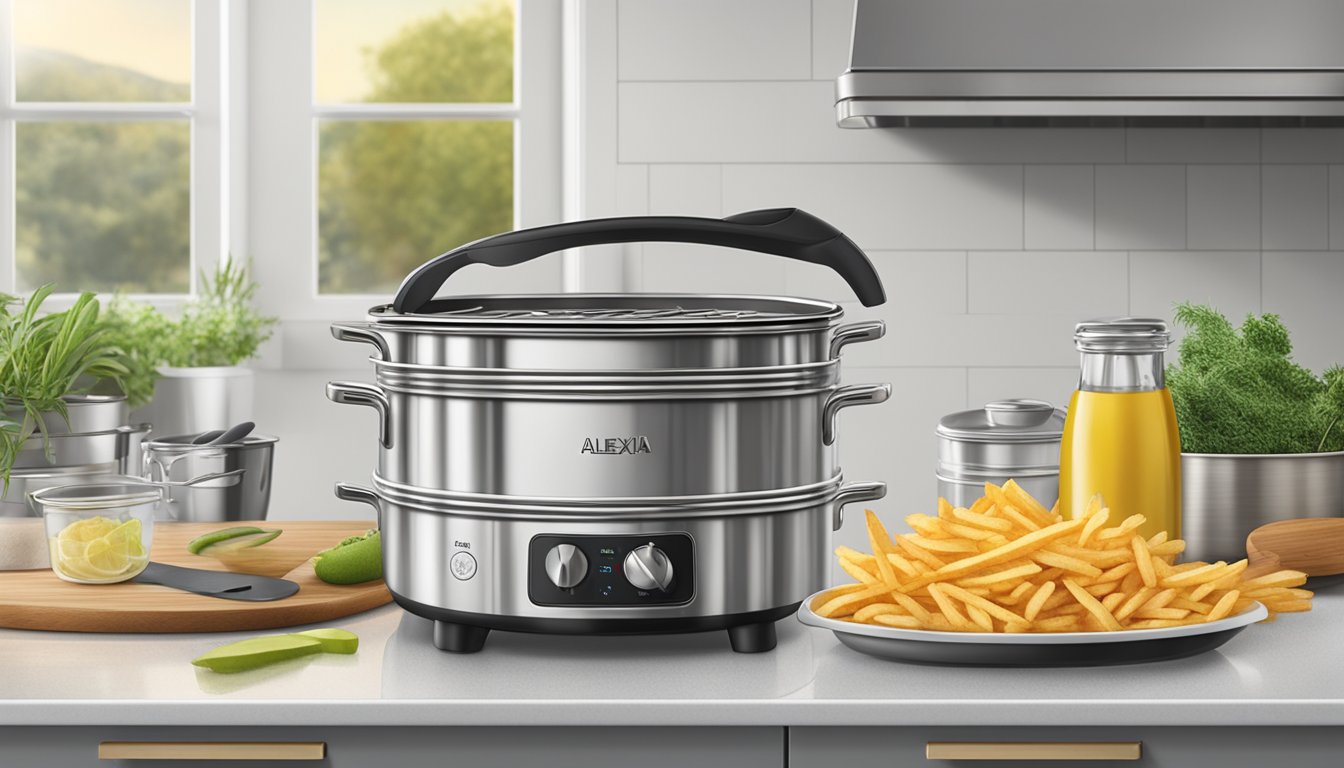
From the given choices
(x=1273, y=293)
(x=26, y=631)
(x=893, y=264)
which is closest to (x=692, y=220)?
(x=26, y=631)

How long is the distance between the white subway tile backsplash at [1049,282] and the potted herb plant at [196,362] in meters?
1.29

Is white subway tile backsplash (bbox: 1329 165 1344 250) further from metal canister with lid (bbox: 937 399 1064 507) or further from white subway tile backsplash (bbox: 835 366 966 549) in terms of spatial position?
metal canister with lid (bbox: 937 399 1064 507)

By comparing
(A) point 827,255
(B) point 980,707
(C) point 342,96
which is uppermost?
(C) point 342,96

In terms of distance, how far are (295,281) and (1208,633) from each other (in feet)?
6.04

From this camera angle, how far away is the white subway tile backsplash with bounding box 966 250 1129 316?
80.6 inches

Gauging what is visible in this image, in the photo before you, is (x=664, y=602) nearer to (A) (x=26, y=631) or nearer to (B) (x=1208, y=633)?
(B) (x=1208, y=633)

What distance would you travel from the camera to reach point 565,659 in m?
0.98

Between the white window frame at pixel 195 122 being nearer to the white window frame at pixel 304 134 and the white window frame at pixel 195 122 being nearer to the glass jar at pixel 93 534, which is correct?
the white window frame at pixel 304 134

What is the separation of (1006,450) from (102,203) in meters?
1.85

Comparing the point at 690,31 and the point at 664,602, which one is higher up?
the point at 690,31

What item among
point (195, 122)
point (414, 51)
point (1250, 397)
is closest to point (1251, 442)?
point (1250, 397)

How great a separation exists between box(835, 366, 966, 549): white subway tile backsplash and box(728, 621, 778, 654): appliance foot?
3.52 feet

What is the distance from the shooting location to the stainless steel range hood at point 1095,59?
5.40 ft

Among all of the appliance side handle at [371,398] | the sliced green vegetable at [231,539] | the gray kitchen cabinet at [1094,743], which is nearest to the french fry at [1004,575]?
the gray kitchen cabinet at [1094,743]
